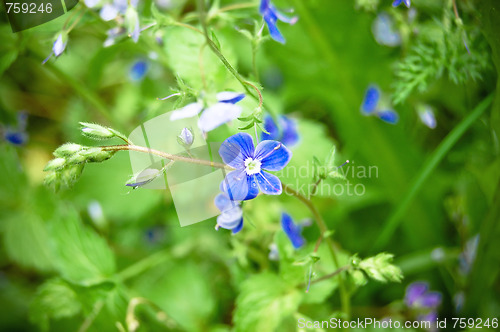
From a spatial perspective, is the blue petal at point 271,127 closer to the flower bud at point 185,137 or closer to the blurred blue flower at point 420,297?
the flower bud at point 185,137

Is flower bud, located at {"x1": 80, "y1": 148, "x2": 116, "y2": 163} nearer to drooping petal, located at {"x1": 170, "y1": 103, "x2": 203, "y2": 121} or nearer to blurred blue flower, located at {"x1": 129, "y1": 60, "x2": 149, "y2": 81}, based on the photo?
drooping petal, located at {"x1": 170, "y1": 103, "x2": 203, "y2": 121}

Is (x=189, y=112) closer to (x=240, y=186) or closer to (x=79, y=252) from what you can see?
(x=240, y=186)

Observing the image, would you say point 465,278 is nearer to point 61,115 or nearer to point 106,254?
point 106,254

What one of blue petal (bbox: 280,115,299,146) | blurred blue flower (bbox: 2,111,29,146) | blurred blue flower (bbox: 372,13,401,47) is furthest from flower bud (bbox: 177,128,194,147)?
blurred blue flower (bbox: 2,111,29,146)

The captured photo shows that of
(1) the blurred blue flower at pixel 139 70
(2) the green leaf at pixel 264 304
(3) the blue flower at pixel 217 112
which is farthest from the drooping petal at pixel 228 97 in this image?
(1) the blurred blue flower at pixel 139 70

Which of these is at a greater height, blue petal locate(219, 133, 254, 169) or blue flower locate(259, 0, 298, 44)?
blue flower locate(259, 0, 298, 44)

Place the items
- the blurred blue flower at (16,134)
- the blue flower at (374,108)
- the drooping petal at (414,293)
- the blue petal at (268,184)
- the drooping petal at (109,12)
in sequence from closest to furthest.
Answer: the blue petal at (268,184)
the drooping petal at (109,12)
the drooping petal at (414,293)
the blue flower at (374,108)
the blurred blue flower at (16,134)
